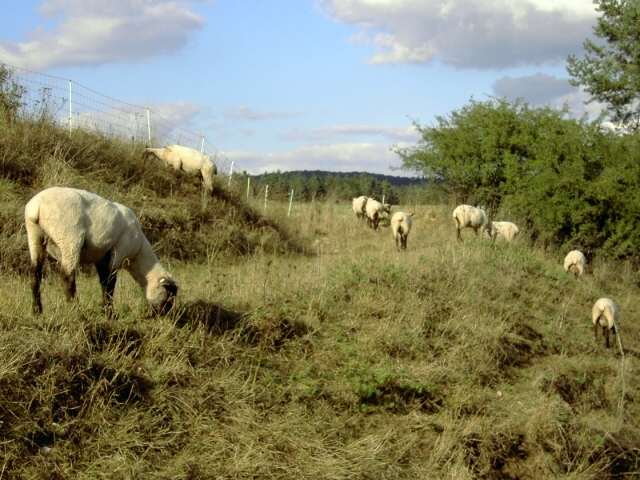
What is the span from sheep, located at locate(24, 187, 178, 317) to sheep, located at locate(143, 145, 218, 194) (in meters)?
8.78

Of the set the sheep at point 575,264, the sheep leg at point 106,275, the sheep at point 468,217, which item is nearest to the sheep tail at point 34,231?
the sheep leg at point 106,275

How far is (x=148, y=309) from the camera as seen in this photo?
726cm

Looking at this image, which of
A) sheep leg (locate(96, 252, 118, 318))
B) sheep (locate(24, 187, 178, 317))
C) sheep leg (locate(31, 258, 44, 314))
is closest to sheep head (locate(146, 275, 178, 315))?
sheep (locate(24, 187, 178, 317))

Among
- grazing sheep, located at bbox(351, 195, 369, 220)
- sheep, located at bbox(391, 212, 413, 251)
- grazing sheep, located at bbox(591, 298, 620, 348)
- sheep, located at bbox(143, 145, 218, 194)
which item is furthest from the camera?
grazing sheep, located at bbox(351, 195, 369, 220)

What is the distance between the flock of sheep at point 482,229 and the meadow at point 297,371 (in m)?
0.43

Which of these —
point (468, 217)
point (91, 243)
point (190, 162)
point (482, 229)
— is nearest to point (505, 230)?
point (482, 229)

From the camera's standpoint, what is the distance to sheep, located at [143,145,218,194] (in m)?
16.2

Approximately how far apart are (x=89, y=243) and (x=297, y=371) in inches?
98.5

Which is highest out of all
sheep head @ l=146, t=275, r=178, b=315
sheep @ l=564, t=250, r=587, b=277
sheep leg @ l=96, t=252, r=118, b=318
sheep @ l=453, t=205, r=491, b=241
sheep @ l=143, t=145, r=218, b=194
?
sheep @ l=143, t=145, r=218, b=194

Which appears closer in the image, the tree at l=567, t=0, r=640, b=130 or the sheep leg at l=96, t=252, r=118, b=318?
the sheep leg at l=96, t=252, r=118, b=318

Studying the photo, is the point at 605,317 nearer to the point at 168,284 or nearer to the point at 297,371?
the point at 297,371

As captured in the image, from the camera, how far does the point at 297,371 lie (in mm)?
7672

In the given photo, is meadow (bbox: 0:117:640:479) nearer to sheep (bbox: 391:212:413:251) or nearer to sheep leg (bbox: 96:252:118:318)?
sheep leg (bbox: 96:252:118:318)

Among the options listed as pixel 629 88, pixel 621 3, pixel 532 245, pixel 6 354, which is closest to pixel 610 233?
pixel 532 245
